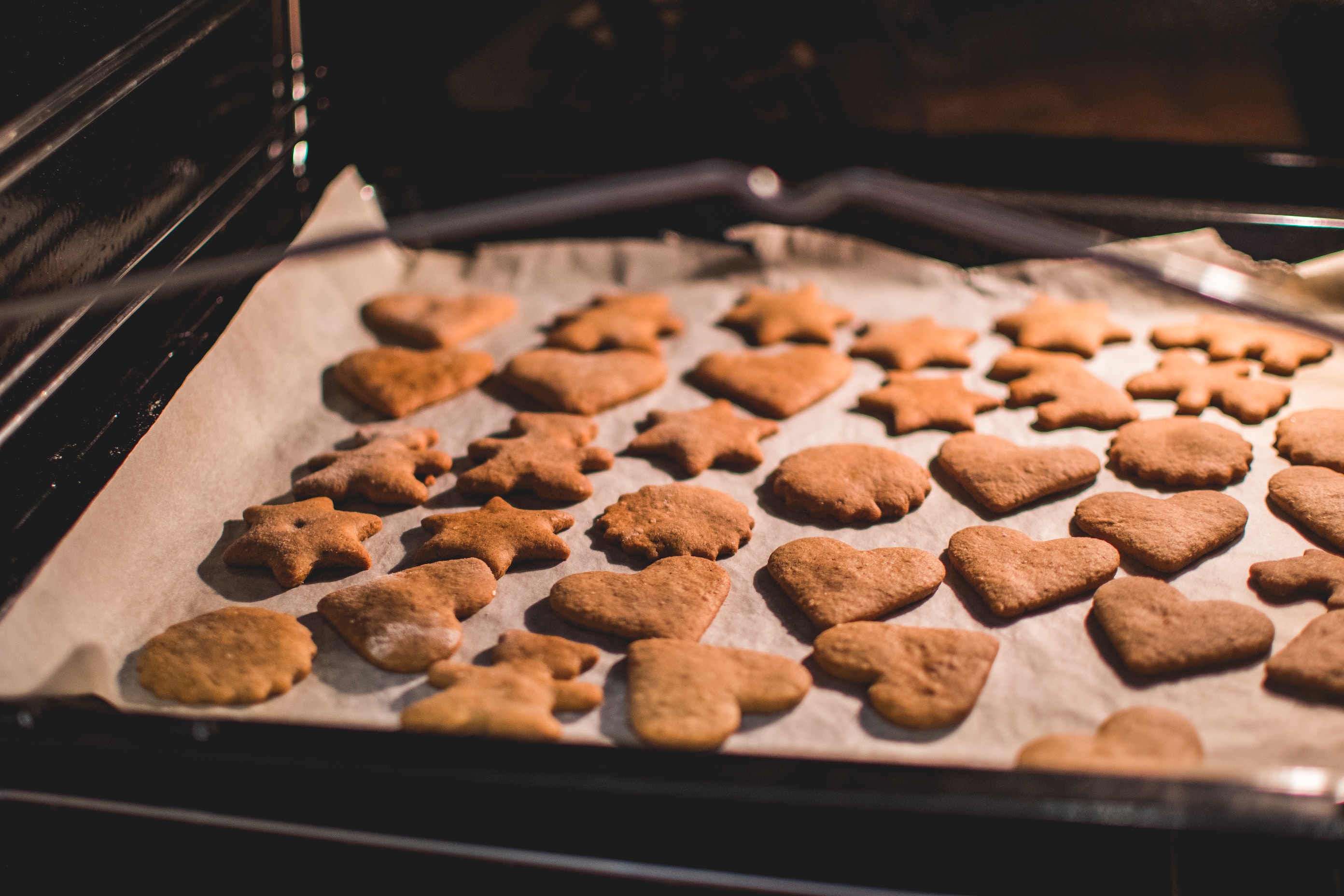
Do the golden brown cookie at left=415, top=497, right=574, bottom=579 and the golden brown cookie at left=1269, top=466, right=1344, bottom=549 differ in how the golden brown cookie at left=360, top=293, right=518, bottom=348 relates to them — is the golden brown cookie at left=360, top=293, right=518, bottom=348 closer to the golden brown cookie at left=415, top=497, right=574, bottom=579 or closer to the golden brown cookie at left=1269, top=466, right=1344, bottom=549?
the golden brown cookie at left=415, top=497, right=574, bottom=579

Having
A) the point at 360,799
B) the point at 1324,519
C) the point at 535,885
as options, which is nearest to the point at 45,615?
the point at 360,799

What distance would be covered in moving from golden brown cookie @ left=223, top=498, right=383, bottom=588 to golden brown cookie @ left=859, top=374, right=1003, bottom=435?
27.8 inches

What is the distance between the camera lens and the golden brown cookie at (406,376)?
1387 mm

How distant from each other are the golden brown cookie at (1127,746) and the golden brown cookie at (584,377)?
2.56ft

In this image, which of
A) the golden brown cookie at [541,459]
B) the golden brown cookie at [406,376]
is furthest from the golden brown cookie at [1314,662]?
the golden brown cookie at [406,376]

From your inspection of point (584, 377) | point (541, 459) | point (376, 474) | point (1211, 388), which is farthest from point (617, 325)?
point (1211, 388)

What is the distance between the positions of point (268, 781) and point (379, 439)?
0.66 m

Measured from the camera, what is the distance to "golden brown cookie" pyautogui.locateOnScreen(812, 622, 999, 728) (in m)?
0.87

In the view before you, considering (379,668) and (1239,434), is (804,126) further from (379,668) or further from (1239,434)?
(379,668)

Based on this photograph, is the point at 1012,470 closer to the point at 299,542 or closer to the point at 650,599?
the point at 650,599

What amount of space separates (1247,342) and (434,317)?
1.26m

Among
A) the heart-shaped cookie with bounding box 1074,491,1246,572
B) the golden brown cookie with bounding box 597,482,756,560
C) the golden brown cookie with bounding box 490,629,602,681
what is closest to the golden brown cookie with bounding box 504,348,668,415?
the golden brown cookie with bounding box 597,482,756,560

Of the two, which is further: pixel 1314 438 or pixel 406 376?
pixel 406 376

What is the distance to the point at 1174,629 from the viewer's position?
0.94 m
